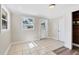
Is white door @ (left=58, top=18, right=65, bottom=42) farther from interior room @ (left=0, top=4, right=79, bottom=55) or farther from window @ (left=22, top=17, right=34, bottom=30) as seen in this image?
window @ (left=22, top=17, right=34, bottom=30)

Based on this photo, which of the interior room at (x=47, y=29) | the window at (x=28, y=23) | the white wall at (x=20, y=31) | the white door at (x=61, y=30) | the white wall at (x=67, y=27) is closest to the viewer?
the interior room at (x=47, y=29)

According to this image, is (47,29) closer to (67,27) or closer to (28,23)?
(67,27)

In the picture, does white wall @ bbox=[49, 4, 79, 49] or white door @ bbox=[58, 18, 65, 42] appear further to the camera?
white door @ bbox=[58, 18, 65, 42]

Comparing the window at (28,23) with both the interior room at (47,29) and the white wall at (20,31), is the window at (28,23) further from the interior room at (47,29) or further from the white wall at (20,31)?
the white wall at (20,31)

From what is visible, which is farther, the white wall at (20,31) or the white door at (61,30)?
the white wall at (20,31)

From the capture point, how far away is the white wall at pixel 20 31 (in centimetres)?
344

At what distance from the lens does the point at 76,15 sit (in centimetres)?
348

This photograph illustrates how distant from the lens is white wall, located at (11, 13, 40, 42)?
11.3 feet

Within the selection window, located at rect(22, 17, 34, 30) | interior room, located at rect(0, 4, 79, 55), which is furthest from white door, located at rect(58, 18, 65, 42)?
window, located at rect(22, 17, 34, 30)

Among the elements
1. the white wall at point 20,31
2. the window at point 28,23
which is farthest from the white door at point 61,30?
the window at point 28,23
